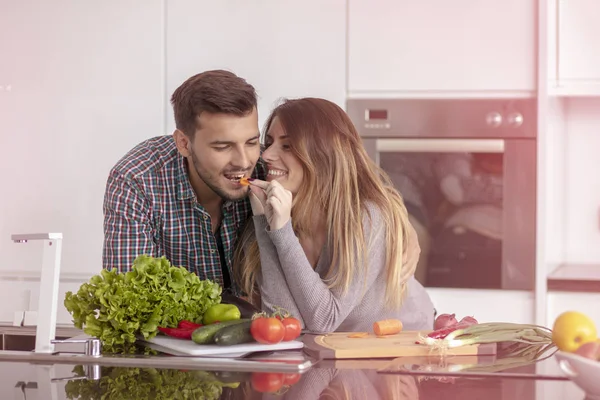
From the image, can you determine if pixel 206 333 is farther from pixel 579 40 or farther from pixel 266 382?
pixel 579 40

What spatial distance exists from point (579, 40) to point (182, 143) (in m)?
1.71

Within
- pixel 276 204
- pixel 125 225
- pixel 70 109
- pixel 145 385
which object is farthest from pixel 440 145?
pixel 145 385

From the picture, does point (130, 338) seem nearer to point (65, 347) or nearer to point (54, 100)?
point (65, 347)

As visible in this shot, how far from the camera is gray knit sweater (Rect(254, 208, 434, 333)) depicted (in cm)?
220

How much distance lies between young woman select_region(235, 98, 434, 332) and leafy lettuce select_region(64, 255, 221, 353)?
1.66 feet

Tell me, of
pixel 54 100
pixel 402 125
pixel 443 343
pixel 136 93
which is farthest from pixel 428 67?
pixel 443 343

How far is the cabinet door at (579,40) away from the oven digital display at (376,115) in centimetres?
71

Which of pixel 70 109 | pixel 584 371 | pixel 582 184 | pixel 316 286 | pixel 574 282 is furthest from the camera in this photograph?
pixel 582 184

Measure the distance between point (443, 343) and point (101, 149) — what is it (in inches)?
89.2

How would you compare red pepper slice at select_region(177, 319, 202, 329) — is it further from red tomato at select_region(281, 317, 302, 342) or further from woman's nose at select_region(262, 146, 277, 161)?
woman's nose at select_region(262, 146, 277, 161)

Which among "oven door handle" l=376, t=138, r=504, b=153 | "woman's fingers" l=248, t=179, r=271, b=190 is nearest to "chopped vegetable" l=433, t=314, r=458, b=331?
"woman's fingers" l=248, t=179, r=271, b=190

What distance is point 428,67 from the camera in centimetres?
332

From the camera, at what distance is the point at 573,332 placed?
1.44 metres

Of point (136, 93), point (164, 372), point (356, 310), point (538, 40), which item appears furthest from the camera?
point (136, 93)
